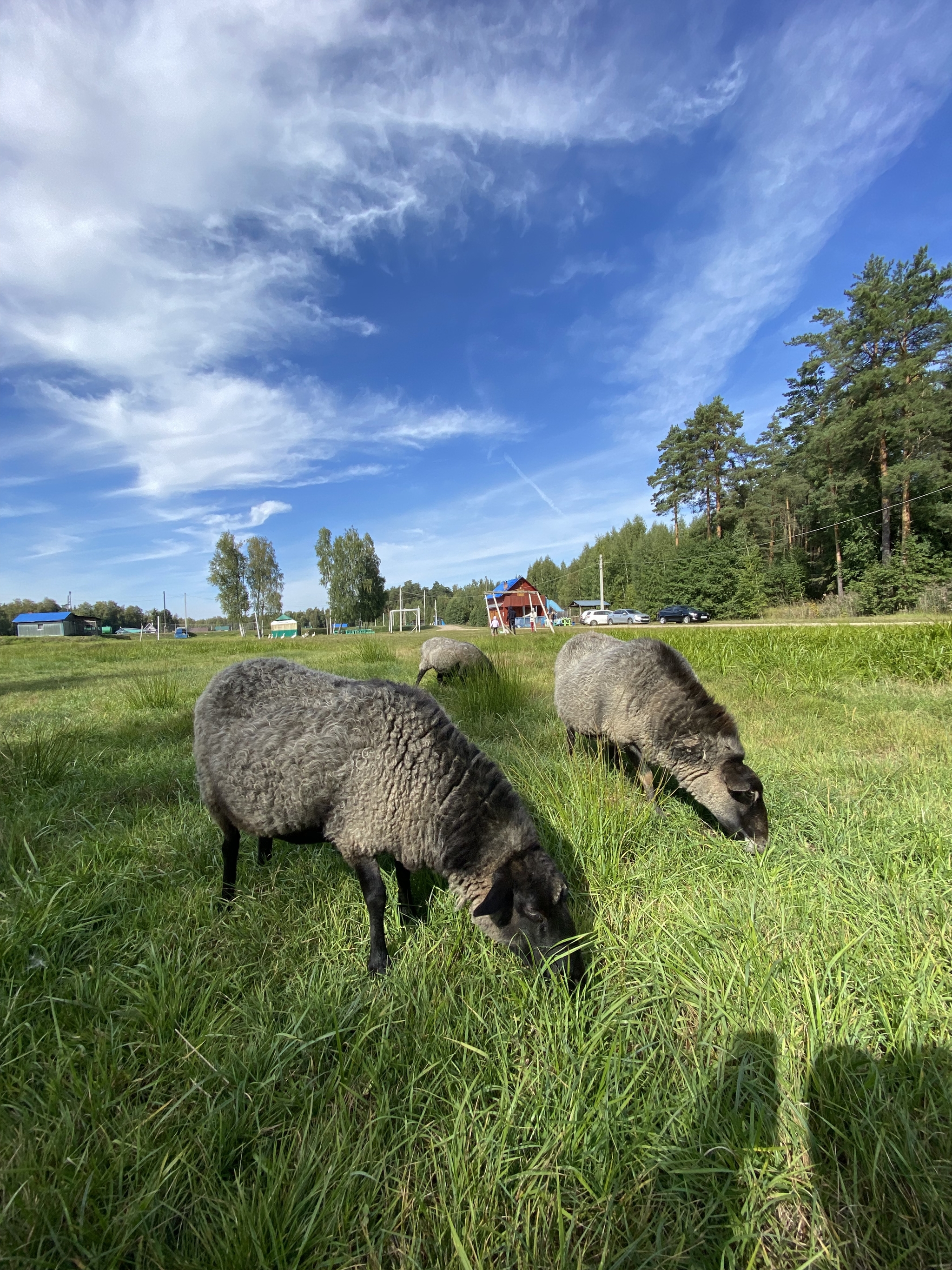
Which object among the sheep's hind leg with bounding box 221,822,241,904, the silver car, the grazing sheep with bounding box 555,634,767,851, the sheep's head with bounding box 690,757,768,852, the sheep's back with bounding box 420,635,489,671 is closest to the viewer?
the sheep's hind leg with bounding box 221,822,241,904

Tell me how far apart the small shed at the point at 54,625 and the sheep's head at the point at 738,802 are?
108 metres

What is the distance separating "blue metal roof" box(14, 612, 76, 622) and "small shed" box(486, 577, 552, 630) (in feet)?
295

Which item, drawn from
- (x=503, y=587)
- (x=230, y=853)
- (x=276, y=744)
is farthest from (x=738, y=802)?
(x=503, y=587)

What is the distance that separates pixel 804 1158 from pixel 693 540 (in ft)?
200

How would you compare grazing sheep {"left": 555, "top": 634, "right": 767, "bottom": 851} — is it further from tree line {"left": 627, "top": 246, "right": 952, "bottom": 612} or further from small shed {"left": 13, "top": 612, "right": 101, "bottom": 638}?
small shed {"left": 13, "top": 612, "right": 101, "bottom": 638}

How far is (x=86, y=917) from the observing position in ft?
8.72

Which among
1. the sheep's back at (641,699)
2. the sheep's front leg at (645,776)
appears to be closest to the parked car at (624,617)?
the sheep's back at (641,699)

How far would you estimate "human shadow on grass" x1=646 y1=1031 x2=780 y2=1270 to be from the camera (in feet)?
4.79

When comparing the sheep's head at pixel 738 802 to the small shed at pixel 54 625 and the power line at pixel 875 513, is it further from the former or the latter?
the small shed at pixel 54 625

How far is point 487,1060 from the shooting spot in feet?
6.45

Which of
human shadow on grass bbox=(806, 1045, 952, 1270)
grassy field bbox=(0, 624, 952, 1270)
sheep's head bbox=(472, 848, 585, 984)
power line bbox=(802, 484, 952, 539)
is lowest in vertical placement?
human shadow on grass bbox=(806, 1045, 952, 1270)

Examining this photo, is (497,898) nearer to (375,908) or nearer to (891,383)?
(375,908)

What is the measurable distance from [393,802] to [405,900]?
2.41ft

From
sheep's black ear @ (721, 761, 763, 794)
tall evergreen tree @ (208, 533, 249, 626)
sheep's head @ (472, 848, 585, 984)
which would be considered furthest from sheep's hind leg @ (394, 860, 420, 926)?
tall evergreen tree @ (208, 533, 249, 626)
